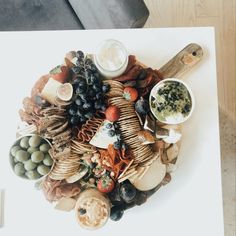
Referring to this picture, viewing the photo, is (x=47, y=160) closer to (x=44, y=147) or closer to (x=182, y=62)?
(x=44, y=147)

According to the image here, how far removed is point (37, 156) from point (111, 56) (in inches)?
11.0

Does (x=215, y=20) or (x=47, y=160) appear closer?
(x=47, y=160)

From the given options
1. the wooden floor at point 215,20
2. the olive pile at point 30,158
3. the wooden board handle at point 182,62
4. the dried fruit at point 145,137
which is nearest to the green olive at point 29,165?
the olive pile at point 30,158

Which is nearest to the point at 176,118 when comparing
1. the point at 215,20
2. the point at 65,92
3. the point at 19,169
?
the point at 65,92

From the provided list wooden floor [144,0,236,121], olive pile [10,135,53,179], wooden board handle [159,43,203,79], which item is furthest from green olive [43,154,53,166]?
wooden floor [144,0,236,121]

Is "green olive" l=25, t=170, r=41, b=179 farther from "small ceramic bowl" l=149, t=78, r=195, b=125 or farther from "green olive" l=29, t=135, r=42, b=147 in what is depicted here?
"small ceramic bowl" l=149, t=78, r=195, b=125

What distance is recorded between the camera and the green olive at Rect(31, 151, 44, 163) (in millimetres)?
870

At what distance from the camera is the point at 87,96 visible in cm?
91

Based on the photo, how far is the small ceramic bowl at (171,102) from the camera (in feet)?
2.97

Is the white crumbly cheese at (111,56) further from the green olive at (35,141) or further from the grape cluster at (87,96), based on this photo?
the green olive at (35,141)

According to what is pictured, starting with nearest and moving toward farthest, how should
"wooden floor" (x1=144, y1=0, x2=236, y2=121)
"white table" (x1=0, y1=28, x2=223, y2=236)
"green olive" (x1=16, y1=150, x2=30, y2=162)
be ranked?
"green olive" (x1=16, y1=150, x2=30, y2=162) → "white table" (x1=0, y1=28, x2=223, y2=236) → "wooden floor" (x1=144, y1=0, x2=236, y2=121)

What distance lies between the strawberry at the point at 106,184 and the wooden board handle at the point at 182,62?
282 millimetres

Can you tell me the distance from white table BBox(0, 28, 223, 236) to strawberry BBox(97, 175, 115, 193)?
0.10 meters

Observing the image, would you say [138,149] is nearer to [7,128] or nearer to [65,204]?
[65,204]
